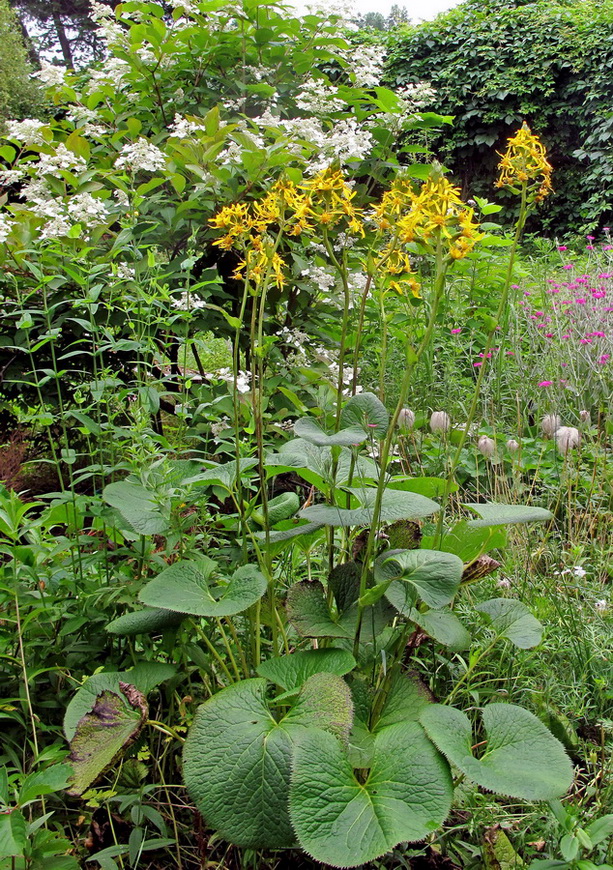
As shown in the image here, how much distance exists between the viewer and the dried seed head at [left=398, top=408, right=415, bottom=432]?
246 cm

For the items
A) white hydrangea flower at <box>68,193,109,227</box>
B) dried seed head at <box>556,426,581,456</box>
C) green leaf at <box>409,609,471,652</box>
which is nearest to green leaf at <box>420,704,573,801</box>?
green leaf at <box>409,609,471,652</box>

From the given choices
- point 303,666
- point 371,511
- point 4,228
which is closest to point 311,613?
point 303,666

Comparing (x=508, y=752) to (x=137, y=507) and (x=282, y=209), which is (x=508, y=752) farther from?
(x=282, y=209)

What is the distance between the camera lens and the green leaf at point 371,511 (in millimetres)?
1084

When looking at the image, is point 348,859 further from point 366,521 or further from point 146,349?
point 146,349

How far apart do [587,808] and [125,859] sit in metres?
0.81

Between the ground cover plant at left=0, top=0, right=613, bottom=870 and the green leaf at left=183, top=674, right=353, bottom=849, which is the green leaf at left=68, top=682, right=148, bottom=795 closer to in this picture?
the ground cover plant at left=0, top=0, right=613, bottom=870

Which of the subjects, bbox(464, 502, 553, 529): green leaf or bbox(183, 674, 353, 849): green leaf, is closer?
bbox(183, 674, 353, 849): green leaf

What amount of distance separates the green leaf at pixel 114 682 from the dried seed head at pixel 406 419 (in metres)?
1.50

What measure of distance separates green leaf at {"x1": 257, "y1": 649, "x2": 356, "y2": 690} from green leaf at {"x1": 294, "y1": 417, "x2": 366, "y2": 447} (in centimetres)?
33

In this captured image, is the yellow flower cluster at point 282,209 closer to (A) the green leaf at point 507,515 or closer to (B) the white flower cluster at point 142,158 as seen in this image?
(A) the green leaf at point 507,515

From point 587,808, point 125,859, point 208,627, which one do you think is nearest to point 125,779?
point 125,859

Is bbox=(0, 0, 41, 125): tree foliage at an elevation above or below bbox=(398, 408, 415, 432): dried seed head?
above

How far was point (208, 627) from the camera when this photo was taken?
145 centimetres
